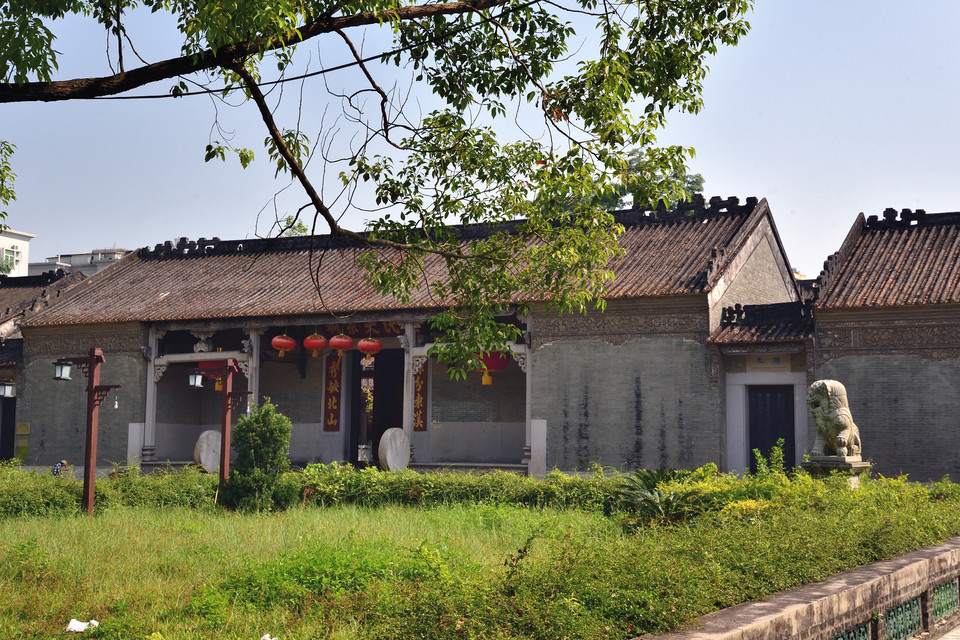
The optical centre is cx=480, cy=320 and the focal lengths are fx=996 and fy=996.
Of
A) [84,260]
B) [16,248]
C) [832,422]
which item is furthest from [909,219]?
[16,248]

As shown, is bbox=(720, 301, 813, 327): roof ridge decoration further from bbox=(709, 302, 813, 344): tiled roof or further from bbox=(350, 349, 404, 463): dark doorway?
bbox=(350, 349, 404, 463): dark doorway

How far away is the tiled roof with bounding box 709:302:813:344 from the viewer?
1622cm

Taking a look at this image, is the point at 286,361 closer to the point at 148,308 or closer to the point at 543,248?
the point at 148,308

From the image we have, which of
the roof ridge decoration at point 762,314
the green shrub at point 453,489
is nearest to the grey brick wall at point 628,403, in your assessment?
the roof ridge decoration at point 762,314

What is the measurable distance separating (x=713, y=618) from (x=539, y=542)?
4433 mm

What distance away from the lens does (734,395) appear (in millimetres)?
16719

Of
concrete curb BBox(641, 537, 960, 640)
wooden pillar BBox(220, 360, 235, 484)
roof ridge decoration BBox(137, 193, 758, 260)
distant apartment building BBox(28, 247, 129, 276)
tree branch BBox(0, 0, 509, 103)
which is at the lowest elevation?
concrete curb BBox(641, 537, 960, 640)

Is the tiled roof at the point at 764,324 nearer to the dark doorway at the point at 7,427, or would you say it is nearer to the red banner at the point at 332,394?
the red banner at the point at 332,394

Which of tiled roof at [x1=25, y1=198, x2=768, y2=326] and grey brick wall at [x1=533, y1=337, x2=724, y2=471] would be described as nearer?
grey brick wall at [x1=533, y1=337, x2=724, y2=471]

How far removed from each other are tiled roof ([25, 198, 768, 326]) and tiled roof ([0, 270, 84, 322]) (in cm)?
47

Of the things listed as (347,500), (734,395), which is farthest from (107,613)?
(734,395)

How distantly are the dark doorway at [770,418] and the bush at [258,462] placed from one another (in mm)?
7818

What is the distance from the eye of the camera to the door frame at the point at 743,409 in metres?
16.3

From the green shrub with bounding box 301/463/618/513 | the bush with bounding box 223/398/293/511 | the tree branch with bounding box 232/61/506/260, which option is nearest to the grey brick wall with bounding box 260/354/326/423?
the green shrub with bounding box 301/463/618/513
